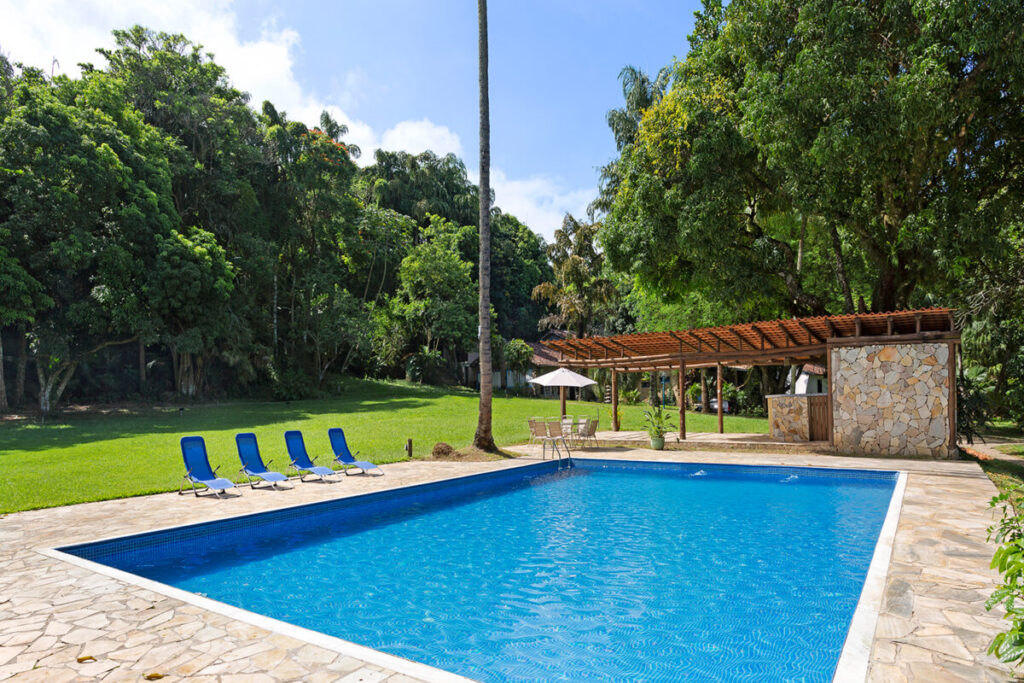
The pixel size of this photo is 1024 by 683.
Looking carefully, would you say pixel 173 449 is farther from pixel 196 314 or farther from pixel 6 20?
pixel 6 20

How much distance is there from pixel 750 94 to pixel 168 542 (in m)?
15.4

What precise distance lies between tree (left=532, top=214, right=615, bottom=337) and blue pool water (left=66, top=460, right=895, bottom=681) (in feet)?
80.9

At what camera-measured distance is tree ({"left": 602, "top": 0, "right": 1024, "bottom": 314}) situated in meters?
12.1

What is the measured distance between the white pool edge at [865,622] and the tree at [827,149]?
934 cm

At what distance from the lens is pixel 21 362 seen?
24969 millimetres

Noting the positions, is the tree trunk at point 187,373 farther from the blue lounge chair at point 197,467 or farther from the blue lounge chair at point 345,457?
the blue lounge chair at point 197,467

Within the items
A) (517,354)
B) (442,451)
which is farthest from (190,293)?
(517,354)

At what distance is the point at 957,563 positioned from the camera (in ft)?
18.9

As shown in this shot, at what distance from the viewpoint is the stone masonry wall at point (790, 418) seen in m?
17.4

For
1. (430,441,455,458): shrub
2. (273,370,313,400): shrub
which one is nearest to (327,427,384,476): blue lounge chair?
(430,441,455,458): shrub

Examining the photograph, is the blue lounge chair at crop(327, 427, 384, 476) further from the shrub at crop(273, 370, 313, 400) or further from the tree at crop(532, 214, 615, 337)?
the tree at crop(532, 214, 615, 337)

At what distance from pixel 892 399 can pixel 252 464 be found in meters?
14.2

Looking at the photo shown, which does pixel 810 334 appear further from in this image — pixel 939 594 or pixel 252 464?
pixel 252 464

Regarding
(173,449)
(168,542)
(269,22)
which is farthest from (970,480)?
(269,22)
